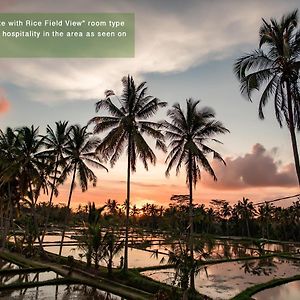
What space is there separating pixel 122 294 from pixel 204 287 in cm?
556

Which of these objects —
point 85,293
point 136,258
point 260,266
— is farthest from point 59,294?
point 260,266

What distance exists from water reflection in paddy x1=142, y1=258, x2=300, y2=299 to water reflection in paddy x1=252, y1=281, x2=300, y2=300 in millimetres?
1205

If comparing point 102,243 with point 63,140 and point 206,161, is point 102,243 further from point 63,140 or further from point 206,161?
point 63,140

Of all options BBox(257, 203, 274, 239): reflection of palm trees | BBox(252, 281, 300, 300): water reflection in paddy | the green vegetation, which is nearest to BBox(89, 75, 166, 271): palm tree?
the green vegetation

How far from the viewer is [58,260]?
83.7 ft

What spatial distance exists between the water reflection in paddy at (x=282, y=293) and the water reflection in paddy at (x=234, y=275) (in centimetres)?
120

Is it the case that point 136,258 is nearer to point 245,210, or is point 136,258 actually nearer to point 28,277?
point 28,277

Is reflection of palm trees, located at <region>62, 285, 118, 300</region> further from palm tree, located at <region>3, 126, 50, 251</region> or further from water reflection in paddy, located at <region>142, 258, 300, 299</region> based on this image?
palm tree, located at <region>3, 126, 50, 251</region>

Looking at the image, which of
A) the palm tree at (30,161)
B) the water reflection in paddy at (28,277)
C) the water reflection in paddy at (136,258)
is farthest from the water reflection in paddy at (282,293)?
the palm tree at (30,161)

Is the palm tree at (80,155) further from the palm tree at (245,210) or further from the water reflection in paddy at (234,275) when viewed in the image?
the palm tree at (245,210)

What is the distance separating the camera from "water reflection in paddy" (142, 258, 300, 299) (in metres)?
19.2

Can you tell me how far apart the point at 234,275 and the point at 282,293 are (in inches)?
212

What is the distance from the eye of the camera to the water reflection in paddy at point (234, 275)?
19.2 m

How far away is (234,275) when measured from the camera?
953 inches
